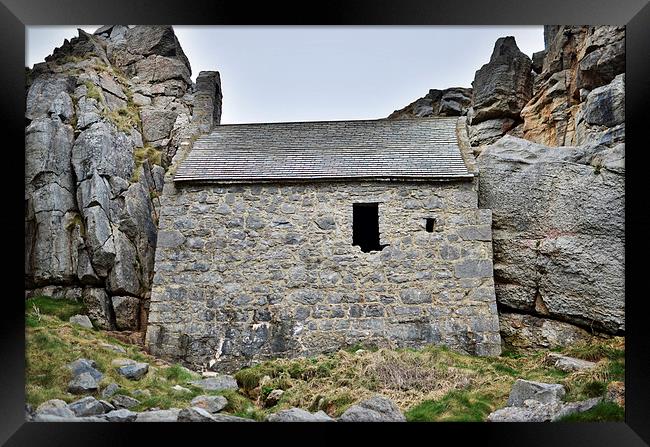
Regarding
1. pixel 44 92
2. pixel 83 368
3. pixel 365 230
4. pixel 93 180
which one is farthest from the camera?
pixel 365 230

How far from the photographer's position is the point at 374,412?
795 centimetres

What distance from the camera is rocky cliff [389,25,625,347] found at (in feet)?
33.9

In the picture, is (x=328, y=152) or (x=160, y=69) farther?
(x=160, y=69)

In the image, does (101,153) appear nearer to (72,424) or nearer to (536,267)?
(72,424)

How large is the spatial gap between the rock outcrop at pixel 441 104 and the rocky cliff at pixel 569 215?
5.54 metres

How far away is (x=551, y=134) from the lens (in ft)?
45.7

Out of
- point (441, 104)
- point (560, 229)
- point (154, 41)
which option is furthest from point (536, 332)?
point (154, 41)

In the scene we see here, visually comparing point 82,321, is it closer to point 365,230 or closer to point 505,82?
point 365,230

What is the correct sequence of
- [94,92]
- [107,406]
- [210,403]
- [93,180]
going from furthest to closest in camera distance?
1. [94,92]
2. [93,180]
3. [210,403]
4. [107,406]

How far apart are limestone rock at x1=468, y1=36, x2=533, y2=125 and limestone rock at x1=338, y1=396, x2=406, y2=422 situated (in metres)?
11.0

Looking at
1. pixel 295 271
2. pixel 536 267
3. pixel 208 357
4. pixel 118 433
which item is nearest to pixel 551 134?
pixel 536 267

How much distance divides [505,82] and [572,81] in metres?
3.08

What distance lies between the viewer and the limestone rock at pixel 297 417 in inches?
312

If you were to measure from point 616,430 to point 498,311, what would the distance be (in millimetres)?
3772
